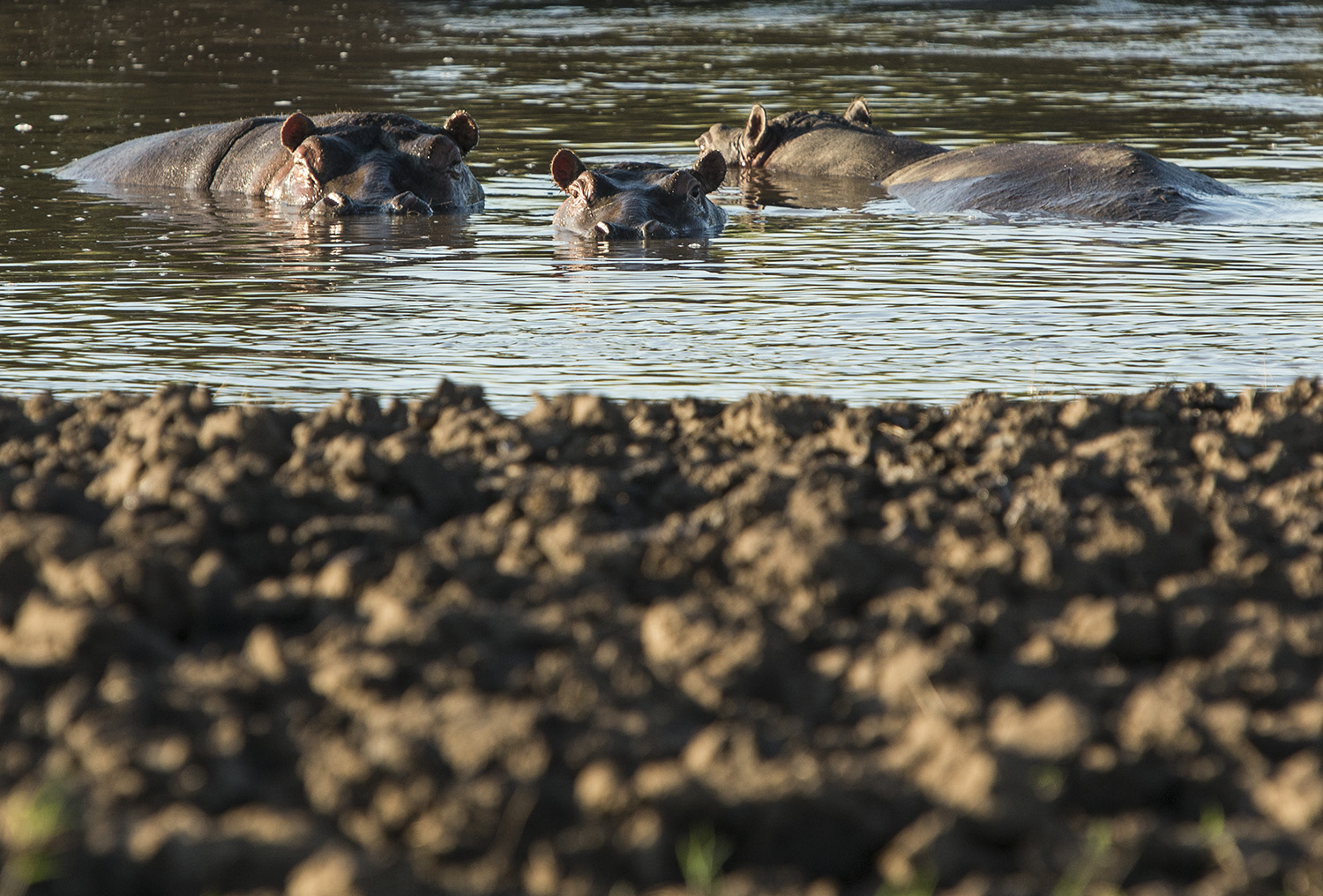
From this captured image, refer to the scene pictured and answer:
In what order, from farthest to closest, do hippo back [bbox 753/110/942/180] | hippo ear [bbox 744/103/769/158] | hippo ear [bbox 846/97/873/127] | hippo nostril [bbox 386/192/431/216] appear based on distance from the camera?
hippo ear [bbox 846/97/873/127] → hippo ear [bbox 744/103/769/158] → hippo back [bbox 753/110/942/180] → hippo nostril [bbox 386/192/431/216]

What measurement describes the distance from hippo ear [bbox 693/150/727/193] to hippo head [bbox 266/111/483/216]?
5.21 feet

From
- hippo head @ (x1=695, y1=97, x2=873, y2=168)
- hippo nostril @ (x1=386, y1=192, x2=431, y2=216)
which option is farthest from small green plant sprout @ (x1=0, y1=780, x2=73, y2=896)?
hippo head @ (x1=695, y1=97, x2=873, y2=168)

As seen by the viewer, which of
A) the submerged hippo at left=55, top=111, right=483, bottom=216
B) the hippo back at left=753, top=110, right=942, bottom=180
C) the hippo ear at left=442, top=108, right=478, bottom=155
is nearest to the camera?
the submerged hippo at left=55, top=111, right=483, bottom=216

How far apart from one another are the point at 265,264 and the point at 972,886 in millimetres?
7509

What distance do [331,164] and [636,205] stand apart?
2.38m

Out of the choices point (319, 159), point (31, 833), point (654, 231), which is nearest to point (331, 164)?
point (319, 159)

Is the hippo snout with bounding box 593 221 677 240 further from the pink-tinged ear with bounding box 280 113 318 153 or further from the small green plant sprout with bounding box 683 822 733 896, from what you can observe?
the small green plant sprout with bounding box 683 822 733 896

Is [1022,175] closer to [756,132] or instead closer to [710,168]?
[710,168]

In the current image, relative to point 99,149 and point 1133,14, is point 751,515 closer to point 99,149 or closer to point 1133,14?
point 99,149

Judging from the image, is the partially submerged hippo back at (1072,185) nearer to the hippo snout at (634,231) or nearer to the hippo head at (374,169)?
the hippo snout at (634,231)

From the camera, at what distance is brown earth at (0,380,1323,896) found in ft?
8.02

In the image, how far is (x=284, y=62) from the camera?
74.1 ft

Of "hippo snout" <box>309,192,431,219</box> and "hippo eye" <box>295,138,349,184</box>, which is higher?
"hippo eye" <box>295,138,349,184</box>

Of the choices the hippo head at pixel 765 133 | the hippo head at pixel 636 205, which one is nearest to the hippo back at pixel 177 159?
the hippo head at pixel 636 205
